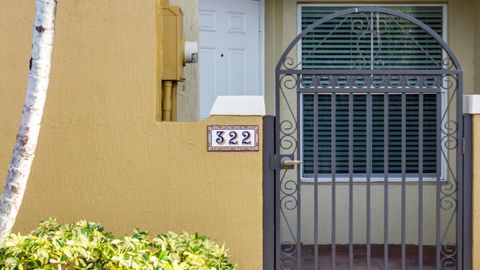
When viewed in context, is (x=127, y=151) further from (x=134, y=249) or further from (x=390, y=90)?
(x=390, y=90)

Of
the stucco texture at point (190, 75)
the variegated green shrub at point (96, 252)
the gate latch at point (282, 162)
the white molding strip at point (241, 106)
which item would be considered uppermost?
the stucco texture at point (190, 75)

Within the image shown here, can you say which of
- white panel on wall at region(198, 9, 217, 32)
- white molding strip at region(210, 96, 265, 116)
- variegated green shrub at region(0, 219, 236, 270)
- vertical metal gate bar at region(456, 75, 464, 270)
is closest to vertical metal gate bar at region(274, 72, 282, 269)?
white molding strip at region(210, 96, 265, 116)

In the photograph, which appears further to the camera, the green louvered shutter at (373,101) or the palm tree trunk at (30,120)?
the green louvered shutter at (373,101)

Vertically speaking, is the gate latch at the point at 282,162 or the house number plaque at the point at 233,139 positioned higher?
the house number plaque at the point at 233,139

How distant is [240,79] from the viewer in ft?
26.9

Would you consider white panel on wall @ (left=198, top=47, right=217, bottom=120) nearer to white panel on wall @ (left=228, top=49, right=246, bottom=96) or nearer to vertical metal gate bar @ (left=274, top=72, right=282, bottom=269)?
white panel on wall @ (left=228, top=49, right=246, bottom=96)

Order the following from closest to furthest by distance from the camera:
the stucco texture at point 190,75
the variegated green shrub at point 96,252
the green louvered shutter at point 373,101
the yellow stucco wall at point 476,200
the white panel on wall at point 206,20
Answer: the variegated green shrub at point 96,252
the yellow stucco wall at point 476,200
the stucco texture at point 190,75
the white panel on wall at point 206,20
the green louvered shutter at point 373,101

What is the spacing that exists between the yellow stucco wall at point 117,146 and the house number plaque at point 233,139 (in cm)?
6

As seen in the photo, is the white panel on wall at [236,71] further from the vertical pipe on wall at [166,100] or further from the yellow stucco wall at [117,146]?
the yellow stucco wall at [117,146]

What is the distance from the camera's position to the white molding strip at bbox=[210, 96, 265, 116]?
5.76 metres

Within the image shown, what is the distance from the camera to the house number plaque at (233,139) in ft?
19.0

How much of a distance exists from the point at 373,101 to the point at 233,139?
2.85m

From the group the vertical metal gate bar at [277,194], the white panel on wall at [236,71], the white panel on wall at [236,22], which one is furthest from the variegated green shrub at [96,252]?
the white panel on wall at [236,22]

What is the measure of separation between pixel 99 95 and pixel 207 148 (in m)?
0.92
